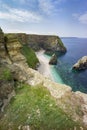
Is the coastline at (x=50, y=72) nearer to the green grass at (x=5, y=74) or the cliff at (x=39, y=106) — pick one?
the cliff at (x=39, y=106)

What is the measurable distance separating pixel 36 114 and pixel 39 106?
177 centimetres

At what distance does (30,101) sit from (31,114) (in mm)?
3074

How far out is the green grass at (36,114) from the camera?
1078 inches

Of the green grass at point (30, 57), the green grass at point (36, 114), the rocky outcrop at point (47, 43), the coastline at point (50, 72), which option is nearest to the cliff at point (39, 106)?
the green grass at point (36, 114)

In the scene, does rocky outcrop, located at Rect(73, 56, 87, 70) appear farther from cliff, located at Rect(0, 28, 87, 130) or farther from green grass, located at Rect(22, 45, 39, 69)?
cliff, located at Rect(0, 28, 87, 130)

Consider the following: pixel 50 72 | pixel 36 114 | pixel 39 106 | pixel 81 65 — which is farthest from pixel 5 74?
pixel 81 65

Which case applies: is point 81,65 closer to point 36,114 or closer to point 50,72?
→ point 50,72

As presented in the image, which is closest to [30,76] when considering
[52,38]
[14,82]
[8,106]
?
[14,82]

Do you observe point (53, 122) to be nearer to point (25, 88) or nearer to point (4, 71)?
point (25, 88)

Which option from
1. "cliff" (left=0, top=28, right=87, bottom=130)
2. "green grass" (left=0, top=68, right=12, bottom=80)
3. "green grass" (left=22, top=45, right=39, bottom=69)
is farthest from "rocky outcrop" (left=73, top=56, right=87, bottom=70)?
"green grass" (left=0, top=68, right=12, bottom=80)

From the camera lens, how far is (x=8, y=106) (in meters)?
31.7

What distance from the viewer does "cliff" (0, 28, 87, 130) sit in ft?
90.9

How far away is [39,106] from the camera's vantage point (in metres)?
30.4

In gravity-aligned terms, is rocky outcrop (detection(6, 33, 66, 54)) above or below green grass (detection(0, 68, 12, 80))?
below
